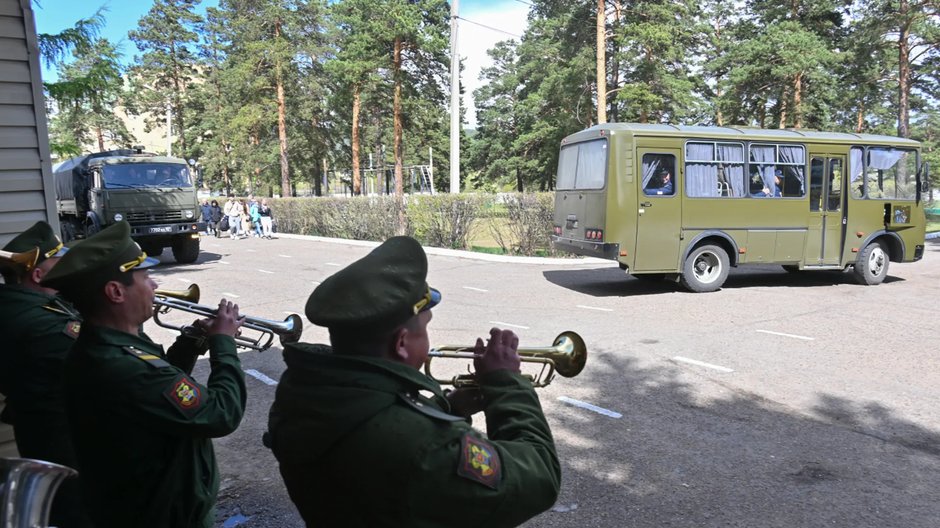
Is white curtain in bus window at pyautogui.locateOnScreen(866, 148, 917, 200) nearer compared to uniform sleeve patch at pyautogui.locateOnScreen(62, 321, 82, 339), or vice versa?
uniform sleeve patch at pyautogui.locateOnScreen(62, 321, 82, 339)

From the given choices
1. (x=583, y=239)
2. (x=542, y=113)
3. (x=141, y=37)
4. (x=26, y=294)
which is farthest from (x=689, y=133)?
(x=141, y=37)

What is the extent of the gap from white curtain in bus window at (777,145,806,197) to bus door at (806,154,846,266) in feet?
0.82

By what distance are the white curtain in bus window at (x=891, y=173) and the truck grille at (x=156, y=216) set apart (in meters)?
15.9

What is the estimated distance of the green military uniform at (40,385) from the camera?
7.69 feet

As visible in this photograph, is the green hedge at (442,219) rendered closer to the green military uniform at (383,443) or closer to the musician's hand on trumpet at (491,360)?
the musician's hand on trumpet at (491,360)

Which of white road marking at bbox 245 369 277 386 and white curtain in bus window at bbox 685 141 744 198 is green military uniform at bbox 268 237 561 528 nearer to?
white road marking at bbox 245 369 277 386

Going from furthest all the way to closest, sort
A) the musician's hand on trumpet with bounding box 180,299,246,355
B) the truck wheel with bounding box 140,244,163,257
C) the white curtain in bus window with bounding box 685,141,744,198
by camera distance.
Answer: the truck wheel with bounding box 140,244,163,257 < the white curtain in bus window with bounding box 685,141,744,198 < the musician's hand on trumpet with bounding box 180,299,246,355

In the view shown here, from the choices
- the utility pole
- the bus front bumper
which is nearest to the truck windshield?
the utility pole

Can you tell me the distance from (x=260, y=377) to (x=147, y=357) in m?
4.38

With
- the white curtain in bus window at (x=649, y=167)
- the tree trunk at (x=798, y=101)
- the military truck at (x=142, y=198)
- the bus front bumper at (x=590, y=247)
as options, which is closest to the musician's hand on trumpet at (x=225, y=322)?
the bus front bumper at (x=590, y=247)

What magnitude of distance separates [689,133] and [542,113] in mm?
32328

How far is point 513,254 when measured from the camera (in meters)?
17.5

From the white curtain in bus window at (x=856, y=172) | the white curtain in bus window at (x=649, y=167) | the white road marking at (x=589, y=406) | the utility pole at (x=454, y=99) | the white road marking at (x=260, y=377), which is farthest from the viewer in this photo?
the utility pole at (x=454, y=99)

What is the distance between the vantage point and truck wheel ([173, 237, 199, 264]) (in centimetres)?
1590
